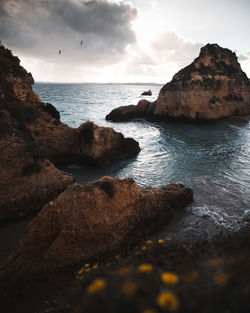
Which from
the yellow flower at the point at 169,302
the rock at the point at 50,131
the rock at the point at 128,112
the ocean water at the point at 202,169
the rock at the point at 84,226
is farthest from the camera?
the rock at the point at 128,112

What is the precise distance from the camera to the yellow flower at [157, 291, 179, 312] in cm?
129

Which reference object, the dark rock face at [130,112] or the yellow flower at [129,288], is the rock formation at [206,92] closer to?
the dark rock face at [130,112]

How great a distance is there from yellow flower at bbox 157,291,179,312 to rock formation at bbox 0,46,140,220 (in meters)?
5.95

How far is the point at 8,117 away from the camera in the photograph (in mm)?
8102

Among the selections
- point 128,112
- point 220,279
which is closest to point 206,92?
point 128,112

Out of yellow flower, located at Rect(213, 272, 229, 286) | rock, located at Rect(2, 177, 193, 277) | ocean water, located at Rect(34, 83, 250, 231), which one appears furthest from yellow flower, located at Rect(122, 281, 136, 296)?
ocean water, located at Rect(34, 83, 250, 231)

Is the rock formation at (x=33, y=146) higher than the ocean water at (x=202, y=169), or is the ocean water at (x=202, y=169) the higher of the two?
the rock formation at (x=33, y=146)

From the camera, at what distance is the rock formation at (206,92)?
23.9 metres

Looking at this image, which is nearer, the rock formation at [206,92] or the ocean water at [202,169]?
the ocean water at [202,169]

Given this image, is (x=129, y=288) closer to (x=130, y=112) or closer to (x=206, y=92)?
(x=206, y=92)

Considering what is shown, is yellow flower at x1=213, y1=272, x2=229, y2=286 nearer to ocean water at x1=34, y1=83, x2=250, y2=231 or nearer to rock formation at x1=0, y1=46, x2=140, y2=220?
ocean water at x1=34, y1=83, x2=250, y2=231

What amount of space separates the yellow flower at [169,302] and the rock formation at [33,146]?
234 inches

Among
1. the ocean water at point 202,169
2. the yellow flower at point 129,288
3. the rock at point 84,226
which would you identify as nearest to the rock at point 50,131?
the ocean water at point 202,169

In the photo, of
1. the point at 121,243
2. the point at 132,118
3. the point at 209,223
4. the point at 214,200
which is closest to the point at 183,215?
the point at 209,223
